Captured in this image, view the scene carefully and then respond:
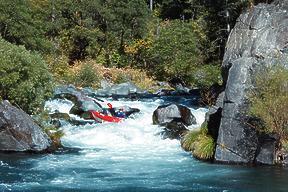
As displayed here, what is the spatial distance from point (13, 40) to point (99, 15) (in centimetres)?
1099

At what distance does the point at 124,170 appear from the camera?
16922mm

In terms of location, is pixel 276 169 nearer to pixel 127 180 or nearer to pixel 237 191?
pixel 237 191

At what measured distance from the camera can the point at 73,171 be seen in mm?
16641

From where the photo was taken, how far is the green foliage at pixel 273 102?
16594 mm

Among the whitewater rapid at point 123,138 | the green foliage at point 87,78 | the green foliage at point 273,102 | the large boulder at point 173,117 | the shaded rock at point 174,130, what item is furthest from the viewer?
the green foliage at point 87,78

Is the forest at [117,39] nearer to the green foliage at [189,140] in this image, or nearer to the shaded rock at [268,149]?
the green foliage at [189,140]

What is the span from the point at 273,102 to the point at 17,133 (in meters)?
8.96

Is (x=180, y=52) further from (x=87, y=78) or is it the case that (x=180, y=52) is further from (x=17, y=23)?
(x=17, y=23)

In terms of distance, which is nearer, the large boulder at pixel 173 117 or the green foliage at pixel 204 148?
the green foliage at pixel 204 148

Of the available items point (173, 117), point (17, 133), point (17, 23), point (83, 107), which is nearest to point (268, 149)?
point (173, 117)

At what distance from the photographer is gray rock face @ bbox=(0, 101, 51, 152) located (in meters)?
18.9

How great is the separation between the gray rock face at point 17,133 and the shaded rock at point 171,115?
6.94 m

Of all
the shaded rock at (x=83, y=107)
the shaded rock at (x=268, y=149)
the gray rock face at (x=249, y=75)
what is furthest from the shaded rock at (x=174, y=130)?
the shaded rock at (x=268, y=149)

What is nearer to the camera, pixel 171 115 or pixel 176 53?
pixel 171 115
